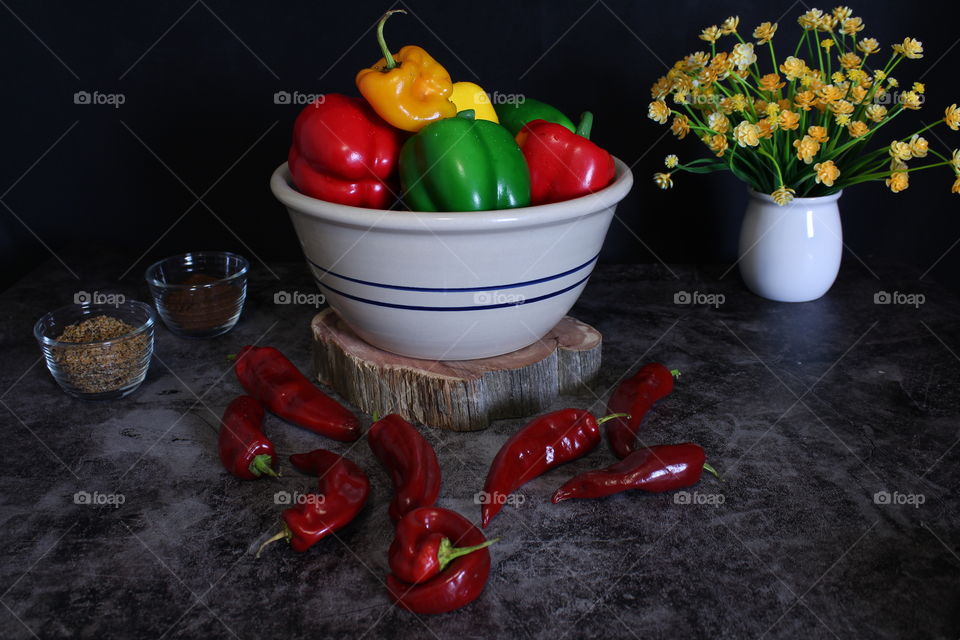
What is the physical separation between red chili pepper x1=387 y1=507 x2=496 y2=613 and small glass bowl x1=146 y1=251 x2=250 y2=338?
676mm

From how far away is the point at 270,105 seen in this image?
1693 mm

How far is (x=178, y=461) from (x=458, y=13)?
99 centimetres

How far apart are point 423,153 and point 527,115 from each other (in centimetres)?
24

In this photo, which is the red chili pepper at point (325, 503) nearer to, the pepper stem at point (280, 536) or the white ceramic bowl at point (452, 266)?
the pepper stem at point (280, 536)

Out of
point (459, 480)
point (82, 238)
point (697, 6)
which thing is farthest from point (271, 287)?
point (697, 6)

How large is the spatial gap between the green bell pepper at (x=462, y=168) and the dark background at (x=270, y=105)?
640 mm

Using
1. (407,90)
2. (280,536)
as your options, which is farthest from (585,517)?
(407,90)

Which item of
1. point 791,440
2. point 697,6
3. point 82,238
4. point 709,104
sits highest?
point 697,6

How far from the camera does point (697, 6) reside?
1596 millimetres

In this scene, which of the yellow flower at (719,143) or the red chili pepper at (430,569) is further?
the yellow flower at (719,143)

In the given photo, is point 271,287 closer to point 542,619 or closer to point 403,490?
point 403,490

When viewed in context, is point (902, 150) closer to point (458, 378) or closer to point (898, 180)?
point (898, 180)

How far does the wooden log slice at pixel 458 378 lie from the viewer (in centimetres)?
112

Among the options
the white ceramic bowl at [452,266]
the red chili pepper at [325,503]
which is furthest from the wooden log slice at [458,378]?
the red chili pepper at [325,503]
